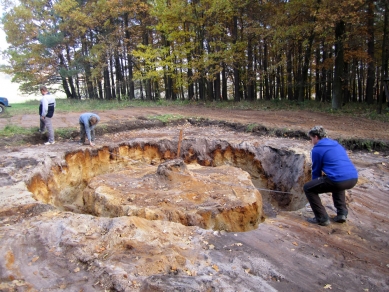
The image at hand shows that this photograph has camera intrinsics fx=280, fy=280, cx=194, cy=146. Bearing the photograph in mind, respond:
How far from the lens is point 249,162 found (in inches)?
386

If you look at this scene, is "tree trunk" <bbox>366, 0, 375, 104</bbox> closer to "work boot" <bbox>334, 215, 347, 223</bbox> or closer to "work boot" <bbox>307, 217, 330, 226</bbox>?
"work boot" <bbox>334, 215, 347, 223</bbox>

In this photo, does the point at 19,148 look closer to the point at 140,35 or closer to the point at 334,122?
the point at 334,122

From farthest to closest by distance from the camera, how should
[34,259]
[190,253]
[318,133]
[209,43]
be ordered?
[209,43], [318,133], [190,253], [34,259]

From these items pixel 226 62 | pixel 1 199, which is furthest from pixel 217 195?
pixel 226 62

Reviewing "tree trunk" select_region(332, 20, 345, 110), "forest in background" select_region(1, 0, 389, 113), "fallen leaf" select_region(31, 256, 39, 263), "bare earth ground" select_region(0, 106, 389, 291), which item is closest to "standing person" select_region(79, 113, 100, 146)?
"bare earth ground" select_region(0, 106, 389, 291)

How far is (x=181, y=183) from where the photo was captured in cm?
735

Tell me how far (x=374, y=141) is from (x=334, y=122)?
12.7ft

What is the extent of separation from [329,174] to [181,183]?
151 inches

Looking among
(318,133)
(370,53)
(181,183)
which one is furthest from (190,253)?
(370,53)

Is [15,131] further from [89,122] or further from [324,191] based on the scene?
[324,191]

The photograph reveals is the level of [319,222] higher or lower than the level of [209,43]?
lower

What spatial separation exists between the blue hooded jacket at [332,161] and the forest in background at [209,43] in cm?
1086

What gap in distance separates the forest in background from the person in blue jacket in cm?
1082

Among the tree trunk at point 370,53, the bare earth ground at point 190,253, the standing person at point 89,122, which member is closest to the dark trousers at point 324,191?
the bare earth ground at point 190,253
